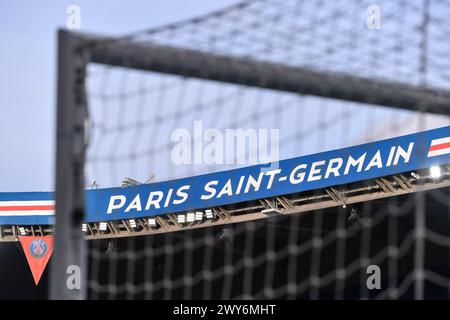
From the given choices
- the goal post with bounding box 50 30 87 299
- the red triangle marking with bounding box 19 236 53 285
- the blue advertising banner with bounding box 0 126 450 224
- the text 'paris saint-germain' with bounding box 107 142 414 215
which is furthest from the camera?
the red triangle marking with bounding box 19 236 53 285

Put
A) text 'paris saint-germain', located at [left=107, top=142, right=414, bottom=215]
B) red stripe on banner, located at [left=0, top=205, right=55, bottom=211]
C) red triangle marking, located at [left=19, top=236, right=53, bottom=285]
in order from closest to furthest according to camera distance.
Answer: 1. text 'paris saint-germain', located at [left=107, top=142, right=414, bottom=215]
2. red triangle marking, located at [left=19, top=236, right=53, bottom=285]
3. red stripe on banner, located at [left=0, top=205, right=55, bottom=211]

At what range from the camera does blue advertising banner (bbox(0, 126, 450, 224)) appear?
7.93 meters

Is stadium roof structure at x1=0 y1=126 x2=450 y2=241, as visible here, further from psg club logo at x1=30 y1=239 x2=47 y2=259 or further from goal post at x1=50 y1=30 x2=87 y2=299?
goal post at x1=50 y1=30 x2=87 y2=299

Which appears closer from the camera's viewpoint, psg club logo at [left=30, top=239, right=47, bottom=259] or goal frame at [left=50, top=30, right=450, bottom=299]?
goal frame at [left=50, top=30, right=450, bottom=299]

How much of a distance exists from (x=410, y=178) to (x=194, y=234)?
256cm

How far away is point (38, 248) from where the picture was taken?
9.95m

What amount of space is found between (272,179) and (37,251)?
321cm

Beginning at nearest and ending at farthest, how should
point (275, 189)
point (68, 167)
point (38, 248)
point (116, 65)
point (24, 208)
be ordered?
point (68, 167)
point (116, 65)
point (275, 189)
point (38, 248)
point (24, 208)

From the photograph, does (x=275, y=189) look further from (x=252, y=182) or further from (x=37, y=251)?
(x=37, y=251)

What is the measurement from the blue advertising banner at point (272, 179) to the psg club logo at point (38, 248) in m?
0.80

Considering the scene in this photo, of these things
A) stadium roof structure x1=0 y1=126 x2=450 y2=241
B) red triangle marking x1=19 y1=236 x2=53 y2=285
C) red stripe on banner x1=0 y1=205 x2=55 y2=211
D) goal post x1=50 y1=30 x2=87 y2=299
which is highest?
red stripe on banner x1=0 y1=205 x2=55 y2=211

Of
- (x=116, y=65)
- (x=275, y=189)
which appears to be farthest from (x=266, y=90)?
(x=275, y=189)

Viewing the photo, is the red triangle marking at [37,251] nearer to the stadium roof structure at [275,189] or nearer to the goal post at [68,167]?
the stadium roof structure at [275,189]

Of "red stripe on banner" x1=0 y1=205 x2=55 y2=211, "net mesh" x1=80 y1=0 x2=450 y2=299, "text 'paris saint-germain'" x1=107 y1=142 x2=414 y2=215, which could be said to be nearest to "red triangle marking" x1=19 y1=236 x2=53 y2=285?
"red stripe on banner" x1=0 y1=205 x2=55 y2=211
